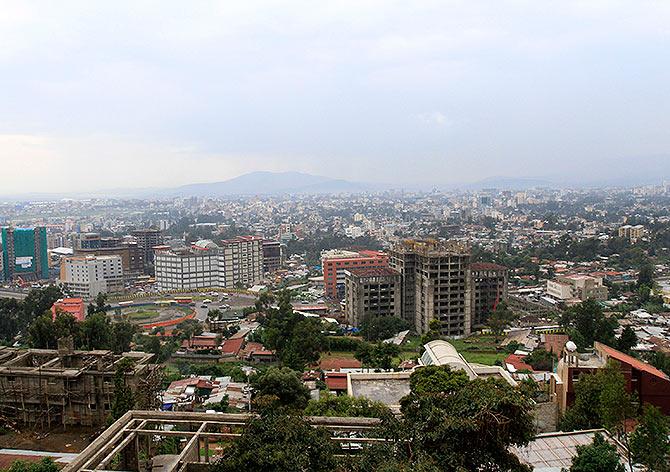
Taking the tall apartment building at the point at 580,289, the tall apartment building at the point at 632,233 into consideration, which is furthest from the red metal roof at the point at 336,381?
the tall apartment building at the point at 632,233

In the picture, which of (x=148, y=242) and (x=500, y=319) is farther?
(x=148, y=242)

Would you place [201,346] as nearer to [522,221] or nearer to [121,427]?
[121,427]

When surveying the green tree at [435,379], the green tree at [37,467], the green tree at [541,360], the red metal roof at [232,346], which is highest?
the green tree at [435,379]

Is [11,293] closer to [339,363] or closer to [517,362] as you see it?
[339,363]

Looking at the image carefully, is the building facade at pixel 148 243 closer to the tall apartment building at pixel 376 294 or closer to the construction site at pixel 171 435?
the tall apartment building at pixel 376 294

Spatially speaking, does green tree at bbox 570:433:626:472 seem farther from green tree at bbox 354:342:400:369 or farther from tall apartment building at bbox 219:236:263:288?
tall apartment building at bbox 219:236:263:288

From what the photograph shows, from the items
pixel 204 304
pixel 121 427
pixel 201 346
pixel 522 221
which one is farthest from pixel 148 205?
pixel 121 427

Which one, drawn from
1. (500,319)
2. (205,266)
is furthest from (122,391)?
(205,266)
